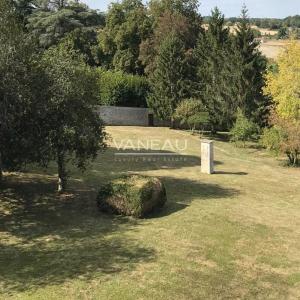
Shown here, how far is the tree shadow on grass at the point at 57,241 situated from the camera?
11805 millimetres

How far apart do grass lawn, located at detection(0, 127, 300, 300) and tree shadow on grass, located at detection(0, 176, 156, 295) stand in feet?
0.10

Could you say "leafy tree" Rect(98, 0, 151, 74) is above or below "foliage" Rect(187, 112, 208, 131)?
above

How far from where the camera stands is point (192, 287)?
36.8ft

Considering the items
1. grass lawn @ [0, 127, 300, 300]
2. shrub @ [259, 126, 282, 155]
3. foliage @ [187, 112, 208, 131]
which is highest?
foliage @ [187, 112, 208, 131]

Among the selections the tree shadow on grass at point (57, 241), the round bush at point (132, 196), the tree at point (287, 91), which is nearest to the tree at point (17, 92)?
the tree shadow on grass at point (57, 241)

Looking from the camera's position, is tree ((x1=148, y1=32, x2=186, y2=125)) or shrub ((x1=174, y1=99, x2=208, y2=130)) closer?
shrub ((x1=174, y1=99, x2=208, y2=130))

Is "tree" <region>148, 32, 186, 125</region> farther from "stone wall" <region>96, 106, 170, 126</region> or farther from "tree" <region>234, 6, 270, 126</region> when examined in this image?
"tree" <region>234, 6, 270, 126</region>

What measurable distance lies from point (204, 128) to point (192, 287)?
31390mm

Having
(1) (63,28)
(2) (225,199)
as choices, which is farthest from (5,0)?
(1) (63,28)

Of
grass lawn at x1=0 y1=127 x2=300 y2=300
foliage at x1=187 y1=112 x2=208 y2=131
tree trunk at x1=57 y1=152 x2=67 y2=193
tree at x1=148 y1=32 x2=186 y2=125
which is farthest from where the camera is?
tree at x1=148 y1=32 x2=186 y2=125

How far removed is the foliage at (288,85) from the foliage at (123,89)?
1620 centimetres

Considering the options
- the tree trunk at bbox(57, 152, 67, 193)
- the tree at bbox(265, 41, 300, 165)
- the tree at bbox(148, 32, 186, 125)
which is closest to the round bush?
the tree trunk at bbox(57, 152, 67, 193)

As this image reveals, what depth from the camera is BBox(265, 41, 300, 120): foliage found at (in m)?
30.8

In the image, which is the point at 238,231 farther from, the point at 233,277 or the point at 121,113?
the point at 121,113
